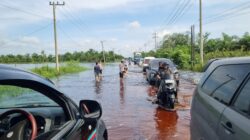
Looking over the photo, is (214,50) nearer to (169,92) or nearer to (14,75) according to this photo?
(169,92)

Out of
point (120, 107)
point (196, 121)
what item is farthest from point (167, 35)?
point (196, 121)

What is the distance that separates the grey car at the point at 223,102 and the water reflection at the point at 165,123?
331 centimetres

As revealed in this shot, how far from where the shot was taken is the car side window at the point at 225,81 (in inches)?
138

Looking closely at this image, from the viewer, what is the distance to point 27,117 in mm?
2707

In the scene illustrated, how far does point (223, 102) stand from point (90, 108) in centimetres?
133

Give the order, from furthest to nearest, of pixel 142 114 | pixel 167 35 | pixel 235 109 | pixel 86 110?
pixel 167 35, pixel 142 114, pixel 86 110, pixel 235 109

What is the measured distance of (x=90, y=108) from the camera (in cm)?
358

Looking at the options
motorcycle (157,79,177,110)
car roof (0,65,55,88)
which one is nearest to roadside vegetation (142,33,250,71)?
motorcycle (157,79,177,110)

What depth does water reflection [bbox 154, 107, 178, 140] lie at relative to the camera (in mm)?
8152

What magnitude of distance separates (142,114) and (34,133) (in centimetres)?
844

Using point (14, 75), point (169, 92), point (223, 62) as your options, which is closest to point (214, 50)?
point (169, 92)

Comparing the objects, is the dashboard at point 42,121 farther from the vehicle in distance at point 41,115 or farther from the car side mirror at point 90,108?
the car side mirror at point 90,108

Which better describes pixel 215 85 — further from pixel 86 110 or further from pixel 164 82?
pixel 164 82

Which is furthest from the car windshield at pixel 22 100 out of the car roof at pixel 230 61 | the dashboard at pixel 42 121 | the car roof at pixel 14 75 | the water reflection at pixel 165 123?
the water reflection at pixel 165 123
